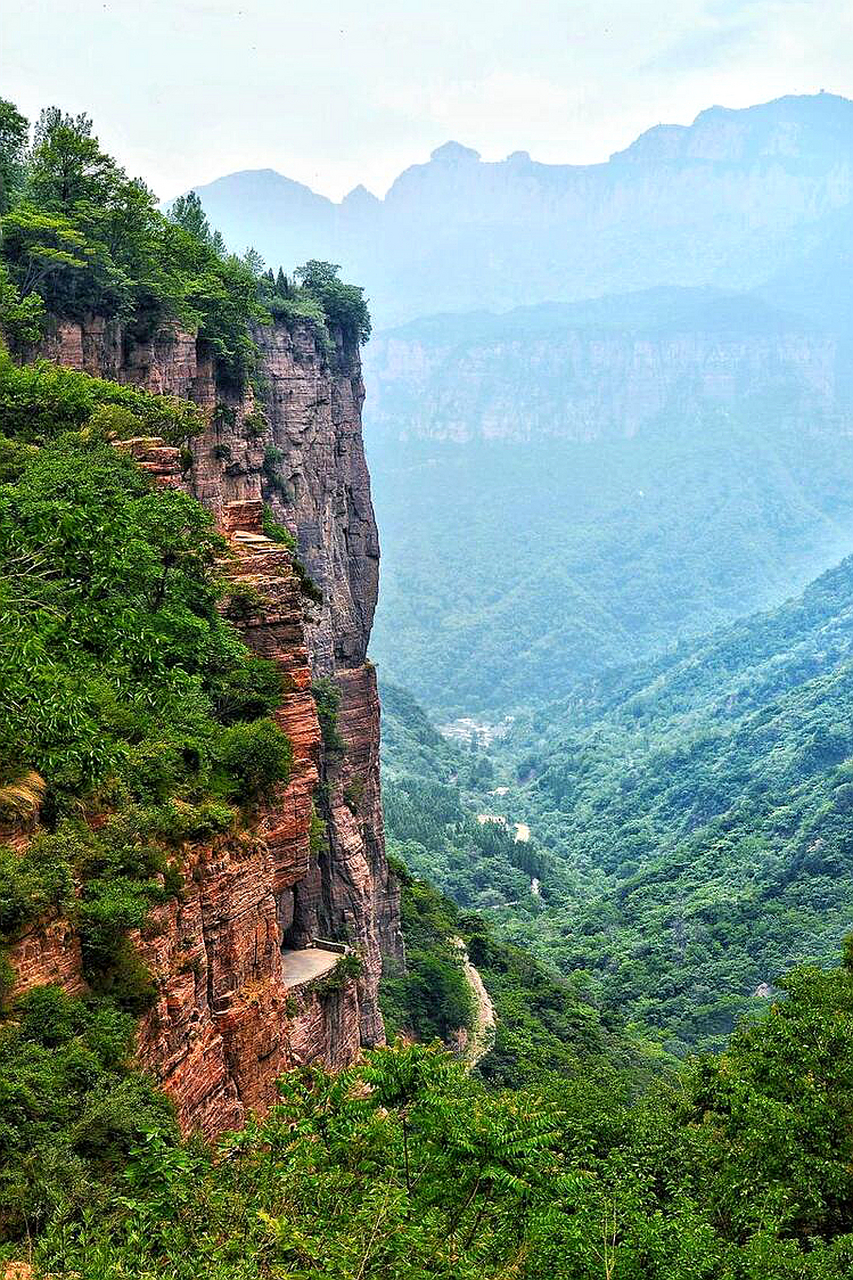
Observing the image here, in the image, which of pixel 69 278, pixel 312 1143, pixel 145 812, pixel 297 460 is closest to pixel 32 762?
pixel 145 812

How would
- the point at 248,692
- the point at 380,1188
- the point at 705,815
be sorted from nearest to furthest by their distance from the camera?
the point at 380,1188 < the point at 248,692 < the point at 705,815

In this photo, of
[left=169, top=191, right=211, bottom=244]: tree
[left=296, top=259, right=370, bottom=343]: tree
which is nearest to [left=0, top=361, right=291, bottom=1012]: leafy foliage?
[left=169, top=191, right=211, bottom=244]: tree

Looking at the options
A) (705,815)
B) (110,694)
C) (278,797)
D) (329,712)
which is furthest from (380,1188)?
(705,815)

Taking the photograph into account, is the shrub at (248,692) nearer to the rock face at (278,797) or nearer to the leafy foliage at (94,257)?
the rock face at (278,797)

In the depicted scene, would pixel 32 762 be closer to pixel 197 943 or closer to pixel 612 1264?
pixel 197 943

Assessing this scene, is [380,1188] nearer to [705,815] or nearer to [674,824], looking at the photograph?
[705,815]

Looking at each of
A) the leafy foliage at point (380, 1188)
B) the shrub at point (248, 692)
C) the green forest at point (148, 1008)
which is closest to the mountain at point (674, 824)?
the green forest at point (148, 1008)
